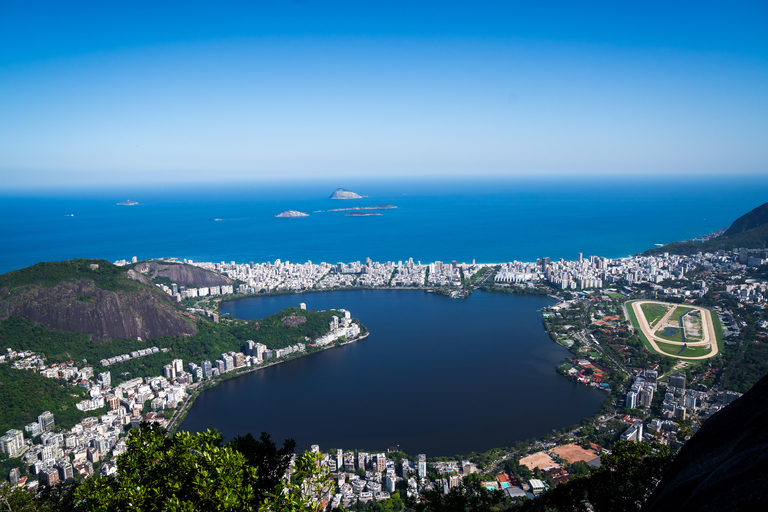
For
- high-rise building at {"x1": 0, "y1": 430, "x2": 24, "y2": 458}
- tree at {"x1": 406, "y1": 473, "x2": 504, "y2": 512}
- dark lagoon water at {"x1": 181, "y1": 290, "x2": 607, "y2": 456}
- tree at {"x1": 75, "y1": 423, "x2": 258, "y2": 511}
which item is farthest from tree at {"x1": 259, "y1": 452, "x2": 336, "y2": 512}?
high-rise building at {"x1": 0, "y1": 430, "x2": 24, "y2": 458}

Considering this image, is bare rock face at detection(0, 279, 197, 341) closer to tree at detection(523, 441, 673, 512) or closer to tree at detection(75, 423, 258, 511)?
tree at detection(75, 423, 258, 511)

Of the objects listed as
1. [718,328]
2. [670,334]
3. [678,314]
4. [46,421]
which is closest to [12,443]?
[46,421]

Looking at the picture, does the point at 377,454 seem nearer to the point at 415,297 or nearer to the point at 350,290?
the point at 415,297

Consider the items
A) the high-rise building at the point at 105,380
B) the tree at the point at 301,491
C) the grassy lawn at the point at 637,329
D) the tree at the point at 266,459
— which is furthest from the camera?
the grassy lawn at the point at 637,329

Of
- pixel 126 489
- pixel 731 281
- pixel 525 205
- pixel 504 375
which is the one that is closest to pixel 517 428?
pixel 504 375

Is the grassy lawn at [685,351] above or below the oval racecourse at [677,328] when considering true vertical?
below

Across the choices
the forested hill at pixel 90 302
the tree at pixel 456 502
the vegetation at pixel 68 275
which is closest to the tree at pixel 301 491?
the tree at pixel 456 502

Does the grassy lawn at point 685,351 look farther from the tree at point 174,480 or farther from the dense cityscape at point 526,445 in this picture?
the tree at point 174,480
